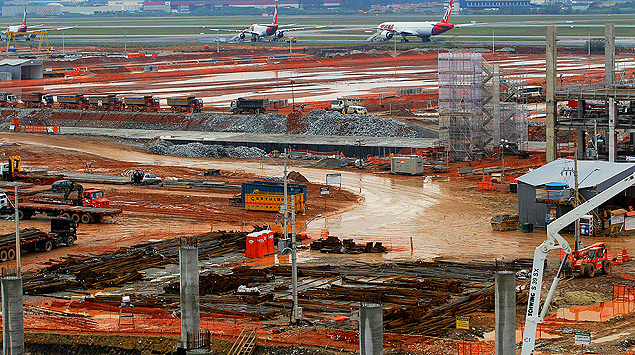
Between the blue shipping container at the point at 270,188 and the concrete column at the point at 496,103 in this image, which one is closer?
the blue shipping container at the point at 270,188

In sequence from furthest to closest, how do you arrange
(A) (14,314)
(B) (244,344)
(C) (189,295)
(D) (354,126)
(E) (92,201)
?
(D) (354,126)
(E) (92,201)
(C) (189,295)
(B) (244,344)
(A) (14,314)

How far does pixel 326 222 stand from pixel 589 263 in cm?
1978

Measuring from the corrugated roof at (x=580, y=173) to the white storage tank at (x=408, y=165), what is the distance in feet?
54.7

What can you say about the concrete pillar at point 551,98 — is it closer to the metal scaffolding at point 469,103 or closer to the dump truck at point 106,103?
the metal scaffolding at point 469,103

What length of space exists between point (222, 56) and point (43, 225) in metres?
142

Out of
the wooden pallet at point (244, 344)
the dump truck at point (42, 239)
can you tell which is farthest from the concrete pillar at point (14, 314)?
the dump truck at point (42, 239)

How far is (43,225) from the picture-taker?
5825 cm

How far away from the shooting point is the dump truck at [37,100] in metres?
118

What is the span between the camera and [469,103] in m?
79.5

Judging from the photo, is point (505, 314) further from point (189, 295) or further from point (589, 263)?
point (589, 263)

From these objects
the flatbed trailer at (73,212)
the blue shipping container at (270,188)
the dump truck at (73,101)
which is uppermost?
the dump truck at (73,101)

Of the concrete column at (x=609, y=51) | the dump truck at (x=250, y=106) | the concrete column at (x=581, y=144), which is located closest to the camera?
the concrete column at (x=581, y=144)

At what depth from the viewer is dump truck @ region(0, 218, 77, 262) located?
48.4m

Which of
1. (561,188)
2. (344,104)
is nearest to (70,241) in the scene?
(561,188)
